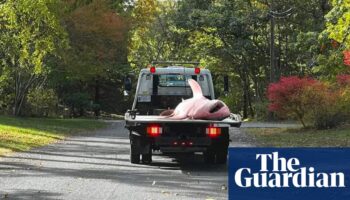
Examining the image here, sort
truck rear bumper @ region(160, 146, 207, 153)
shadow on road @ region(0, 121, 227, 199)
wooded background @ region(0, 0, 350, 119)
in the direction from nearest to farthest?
shadow on road @ region(0, 121, 227, 199) → truck rear bumper @ region(160, 146, 207, 153) → wooded background @ region(0, 0, 350, 119)

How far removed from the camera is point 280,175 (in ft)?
14.2

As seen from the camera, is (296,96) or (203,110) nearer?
(203,110)

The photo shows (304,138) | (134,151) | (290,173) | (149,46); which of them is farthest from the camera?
(149,46)

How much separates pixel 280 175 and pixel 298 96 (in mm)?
19580

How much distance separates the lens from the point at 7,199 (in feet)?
28.0

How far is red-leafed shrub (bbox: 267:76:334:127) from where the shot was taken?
22844 mm

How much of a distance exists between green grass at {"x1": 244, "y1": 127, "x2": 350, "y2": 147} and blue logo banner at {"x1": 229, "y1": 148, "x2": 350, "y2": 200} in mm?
13460

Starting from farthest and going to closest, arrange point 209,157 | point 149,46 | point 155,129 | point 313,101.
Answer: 1. point 149,46
2. point 313,101
3. point 209,157
4. point 155,129

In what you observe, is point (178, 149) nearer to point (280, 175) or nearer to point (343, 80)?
point (280, 175)

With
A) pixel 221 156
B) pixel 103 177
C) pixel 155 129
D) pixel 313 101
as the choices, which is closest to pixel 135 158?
pixel 155 129

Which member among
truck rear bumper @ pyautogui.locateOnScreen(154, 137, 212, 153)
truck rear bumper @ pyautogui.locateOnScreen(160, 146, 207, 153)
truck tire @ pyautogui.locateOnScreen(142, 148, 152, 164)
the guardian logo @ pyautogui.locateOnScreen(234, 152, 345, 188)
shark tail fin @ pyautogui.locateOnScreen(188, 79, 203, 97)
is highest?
shark tail fin @ pyautogui.locateOnScreen(188, 79, 203, 97)

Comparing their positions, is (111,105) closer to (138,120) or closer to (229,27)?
(229,27)

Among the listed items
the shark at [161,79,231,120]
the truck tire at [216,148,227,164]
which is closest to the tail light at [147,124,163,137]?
the shark at [161,79,231,120]

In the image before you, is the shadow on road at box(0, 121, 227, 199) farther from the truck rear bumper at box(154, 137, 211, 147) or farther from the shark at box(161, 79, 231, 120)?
the shark at box(161, 79, 231, 120)
